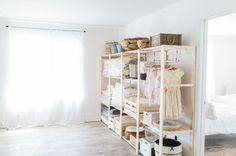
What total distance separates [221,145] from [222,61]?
2.85 meters

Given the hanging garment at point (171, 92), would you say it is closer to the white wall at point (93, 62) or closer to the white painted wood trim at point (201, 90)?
the white painted wood trim at point (201, 90)

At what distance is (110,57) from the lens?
4.78 m

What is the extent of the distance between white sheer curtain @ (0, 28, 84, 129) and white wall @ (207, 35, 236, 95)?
133 inches

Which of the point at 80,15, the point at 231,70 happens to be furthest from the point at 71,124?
Result: the point at 231,70

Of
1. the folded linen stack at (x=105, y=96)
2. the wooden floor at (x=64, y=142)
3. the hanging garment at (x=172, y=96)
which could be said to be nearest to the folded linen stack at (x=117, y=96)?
the folded linen stack at (x=105, y=96)

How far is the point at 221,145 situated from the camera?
3.82 m

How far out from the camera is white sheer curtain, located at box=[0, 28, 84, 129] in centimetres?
471

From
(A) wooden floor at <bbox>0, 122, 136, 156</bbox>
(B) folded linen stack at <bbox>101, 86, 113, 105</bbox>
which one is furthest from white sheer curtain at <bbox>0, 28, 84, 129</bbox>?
(B) folded linen stack at <bbox>101, 86, 113, 105</bbox>

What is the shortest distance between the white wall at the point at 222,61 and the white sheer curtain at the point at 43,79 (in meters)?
3.37

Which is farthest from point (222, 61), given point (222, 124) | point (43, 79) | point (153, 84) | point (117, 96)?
point (43, 79)

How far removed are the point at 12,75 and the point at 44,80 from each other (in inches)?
24.4

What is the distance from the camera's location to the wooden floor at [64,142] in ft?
11.4

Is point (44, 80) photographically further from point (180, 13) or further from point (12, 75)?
point (180, 13)

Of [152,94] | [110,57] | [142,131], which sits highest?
[110,57]
